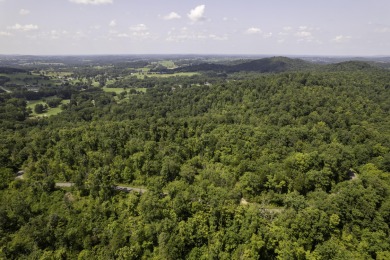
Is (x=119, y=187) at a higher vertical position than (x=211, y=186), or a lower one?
lower

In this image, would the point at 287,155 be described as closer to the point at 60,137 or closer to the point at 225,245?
the point at 225,245

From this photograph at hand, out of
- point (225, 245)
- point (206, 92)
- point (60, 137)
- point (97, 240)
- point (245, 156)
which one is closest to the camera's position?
→ point (225, 245)

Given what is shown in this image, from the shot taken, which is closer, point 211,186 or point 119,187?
point 211,186

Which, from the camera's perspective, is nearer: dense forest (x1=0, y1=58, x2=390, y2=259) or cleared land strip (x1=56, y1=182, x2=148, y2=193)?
dense forest (x1=0, y1=58, x2=390, y2=259)

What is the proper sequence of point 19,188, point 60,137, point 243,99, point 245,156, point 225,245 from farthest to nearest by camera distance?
point 243,99, point 60,137, point 245,156, point 19,188, point 225,245

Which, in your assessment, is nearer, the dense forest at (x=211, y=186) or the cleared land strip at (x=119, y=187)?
the dense forest at (x=211, y=186)

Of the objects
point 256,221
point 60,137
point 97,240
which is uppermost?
point 60,137

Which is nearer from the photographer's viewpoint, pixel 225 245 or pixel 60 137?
pixel 225 245

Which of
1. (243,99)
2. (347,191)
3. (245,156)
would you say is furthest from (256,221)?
(243,99)
